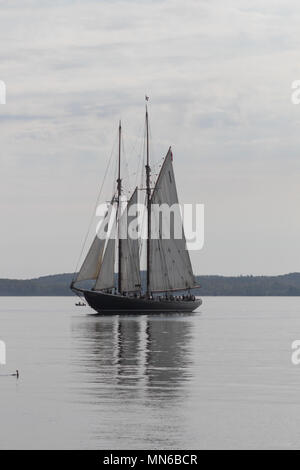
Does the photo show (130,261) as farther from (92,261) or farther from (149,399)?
(149,399)

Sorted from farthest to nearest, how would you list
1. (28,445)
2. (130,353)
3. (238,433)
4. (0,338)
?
1. (0,338)
2. (130,353)
3. (238,433)
4. (28,445)

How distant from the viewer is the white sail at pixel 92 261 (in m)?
131

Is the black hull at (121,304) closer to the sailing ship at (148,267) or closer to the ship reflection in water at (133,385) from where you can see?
the sailing ship at (148,267)

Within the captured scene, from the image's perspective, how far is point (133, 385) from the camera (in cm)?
4347

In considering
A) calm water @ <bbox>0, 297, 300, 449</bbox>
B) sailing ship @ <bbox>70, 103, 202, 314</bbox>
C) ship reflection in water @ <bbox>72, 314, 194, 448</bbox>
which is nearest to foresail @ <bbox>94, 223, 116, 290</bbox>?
sailing ship @ <bbox>70, 103, 202, 314</bbox>

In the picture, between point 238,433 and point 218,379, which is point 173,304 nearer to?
point 218,379

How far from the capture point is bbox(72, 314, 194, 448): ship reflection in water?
31875 mm

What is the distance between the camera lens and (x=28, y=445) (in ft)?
97.7

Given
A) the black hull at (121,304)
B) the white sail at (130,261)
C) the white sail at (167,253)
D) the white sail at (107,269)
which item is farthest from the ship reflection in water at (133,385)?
the white sail at (167,253)

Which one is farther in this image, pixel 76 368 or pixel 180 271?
pixel 180 271

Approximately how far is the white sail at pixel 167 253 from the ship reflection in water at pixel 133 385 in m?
63.7

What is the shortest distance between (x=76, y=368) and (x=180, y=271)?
3670 inches

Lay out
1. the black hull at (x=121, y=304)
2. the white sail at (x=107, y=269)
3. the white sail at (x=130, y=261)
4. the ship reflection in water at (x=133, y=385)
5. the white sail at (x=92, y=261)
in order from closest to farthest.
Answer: the ship reflection in water at (x=133, y=385) < the white sail at (x=92, y=261) < the white sail at (x=107, y=269) < the white sail at (x=130, y=261) < the black hull at (x=121, y=304)
